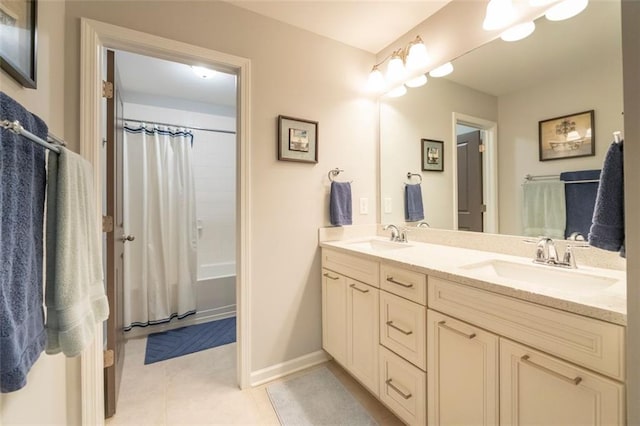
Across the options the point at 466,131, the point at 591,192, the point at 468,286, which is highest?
the point at 466,131

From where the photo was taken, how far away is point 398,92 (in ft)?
6.72

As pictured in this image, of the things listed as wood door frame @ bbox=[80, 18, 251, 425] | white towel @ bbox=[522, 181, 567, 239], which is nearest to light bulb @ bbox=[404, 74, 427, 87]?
white towel @ bbox=[522, 181, 567, 239]

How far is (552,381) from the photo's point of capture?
0.82 meters

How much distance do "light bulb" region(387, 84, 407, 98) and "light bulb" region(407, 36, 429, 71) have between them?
178 millimetres

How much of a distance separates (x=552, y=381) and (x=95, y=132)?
2.10 metres

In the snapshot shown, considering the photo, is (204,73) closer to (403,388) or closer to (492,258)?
(492,258)

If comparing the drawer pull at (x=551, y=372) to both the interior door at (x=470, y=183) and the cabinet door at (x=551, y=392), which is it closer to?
the cabinet door at (x=551, y=392)

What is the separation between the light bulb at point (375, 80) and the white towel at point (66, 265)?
6.37ft

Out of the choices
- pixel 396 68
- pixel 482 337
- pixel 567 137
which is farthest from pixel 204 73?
pixel 482 337

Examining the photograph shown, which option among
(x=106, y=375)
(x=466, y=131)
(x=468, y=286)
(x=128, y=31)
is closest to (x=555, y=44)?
(x=466, y=131)

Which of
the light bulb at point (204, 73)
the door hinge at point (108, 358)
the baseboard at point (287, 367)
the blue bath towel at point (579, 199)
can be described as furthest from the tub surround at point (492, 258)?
the light bulb at point (204, 73)

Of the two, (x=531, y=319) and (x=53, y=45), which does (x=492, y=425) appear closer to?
(x=531, y=319)

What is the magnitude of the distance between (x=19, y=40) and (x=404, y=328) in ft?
5.88

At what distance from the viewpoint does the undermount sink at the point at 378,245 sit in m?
1.90
